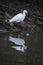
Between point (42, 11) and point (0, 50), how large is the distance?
12.4 m

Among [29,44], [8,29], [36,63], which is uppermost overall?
[8,29]

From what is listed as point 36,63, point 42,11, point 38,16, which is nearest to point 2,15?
point 38,16

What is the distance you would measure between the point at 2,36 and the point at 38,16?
6784 millimetres

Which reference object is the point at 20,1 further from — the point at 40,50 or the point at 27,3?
the point at 40,50

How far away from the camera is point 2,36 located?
16047mm

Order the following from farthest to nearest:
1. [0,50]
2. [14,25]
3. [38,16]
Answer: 1. [38,16]
2. [14,25]
3. [0,50]

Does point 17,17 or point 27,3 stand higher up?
point 27,3

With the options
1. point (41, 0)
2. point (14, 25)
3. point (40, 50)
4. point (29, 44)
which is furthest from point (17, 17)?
point (41, 0)

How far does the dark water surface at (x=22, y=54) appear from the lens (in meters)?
11.1

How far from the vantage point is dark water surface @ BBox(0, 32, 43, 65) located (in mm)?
11102

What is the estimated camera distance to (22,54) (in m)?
12.2

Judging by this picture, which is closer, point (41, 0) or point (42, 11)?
point (42, 11)

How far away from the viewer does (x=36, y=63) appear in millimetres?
11008

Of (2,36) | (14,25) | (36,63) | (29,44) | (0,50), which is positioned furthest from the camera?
(14,25)
